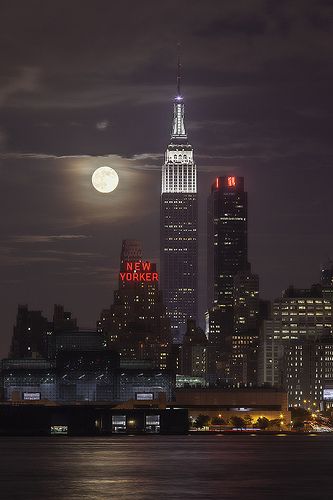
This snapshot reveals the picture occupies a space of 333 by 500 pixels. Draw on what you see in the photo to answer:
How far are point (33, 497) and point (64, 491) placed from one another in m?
7.22

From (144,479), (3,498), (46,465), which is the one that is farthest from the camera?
(46,465)

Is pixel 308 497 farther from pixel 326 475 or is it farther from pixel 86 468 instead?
pixel 86 468

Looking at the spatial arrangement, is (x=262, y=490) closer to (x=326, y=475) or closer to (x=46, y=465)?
(x=326, y=475)

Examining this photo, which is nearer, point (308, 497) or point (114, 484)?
point (308, 497)

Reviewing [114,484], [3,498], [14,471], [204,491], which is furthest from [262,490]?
[14,471]

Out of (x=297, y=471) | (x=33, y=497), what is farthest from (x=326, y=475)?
(x=33, y=497)

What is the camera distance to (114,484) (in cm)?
16200

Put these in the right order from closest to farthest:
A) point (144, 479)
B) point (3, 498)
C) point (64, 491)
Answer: point (3, 498) < point (64, 491) < point (144, 479)

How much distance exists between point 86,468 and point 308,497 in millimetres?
46172

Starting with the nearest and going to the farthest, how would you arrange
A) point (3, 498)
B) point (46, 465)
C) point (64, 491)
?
point (3, 498), point (64, 491), point (46, 465)

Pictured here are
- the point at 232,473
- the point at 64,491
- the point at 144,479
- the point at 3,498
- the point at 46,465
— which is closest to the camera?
the point at 3,498

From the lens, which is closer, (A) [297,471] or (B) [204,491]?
(B) [204,491]

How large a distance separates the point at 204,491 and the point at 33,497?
18117 millimetres

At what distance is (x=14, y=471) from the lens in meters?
184
